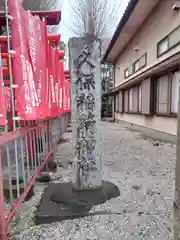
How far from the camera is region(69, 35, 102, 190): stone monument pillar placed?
8.95 feet

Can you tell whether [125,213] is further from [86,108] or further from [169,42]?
[169,42]

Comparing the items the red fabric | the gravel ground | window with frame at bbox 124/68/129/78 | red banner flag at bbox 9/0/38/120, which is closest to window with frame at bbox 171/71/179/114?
the gravel ground

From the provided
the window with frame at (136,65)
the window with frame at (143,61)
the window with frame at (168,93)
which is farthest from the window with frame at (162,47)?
the window with frame at (136,65)

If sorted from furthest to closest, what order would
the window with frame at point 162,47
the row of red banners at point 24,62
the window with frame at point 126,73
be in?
the window with frame at point 126,73 < the window with frame at point 162,47 < the row of red banners at point 24,62

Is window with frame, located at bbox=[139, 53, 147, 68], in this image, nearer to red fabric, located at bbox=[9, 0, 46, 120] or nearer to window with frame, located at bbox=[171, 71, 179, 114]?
window with frame, located at bbox=[171, 71, 179, 114]

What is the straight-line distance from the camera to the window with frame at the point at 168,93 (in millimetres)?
6270

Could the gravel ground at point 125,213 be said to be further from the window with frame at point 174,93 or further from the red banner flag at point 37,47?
the window with frame at point 174,93

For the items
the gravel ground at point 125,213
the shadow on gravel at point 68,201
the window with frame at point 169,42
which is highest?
the window with frame at point 169,42

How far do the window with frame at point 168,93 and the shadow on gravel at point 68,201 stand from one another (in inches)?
179

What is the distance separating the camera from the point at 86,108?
9.29 ft

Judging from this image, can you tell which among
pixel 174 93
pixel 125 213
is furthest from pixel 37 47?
pixel 174 93

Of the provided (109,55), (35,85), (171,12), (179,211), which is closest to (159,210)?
(179,211)

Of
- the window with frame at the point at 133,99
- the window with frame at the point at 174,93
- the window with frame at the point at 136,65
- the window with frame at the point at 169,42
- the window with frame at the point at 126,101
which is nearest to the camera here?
the window with frame at the point at 169,42

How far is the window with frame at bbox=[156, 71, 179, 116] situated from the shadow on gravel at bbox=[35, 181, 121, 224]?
4.53 m
